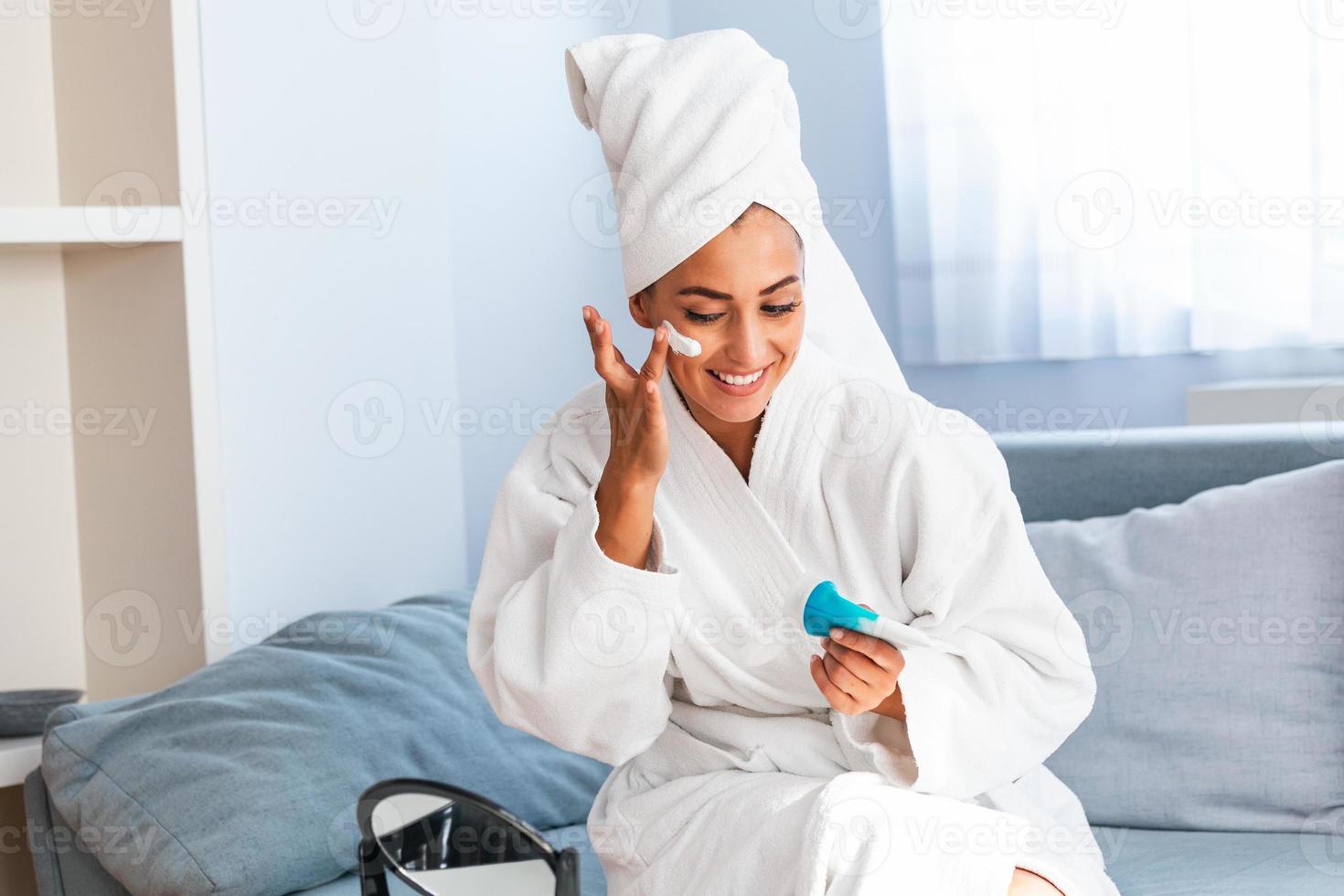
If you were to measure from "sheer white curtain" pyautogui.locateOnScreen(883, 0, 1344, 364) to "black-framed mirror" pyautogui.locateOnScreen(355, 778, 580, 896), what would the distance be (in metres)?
2.34

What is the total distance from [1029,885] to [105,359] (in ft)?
4.69

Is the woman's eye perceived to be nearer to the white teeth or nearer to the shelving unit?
the white teeth

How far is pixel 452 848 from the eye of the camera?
Answer: 89cm

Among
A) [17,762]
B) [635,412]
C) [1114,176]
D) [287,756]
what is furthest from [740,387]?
[1114,176]

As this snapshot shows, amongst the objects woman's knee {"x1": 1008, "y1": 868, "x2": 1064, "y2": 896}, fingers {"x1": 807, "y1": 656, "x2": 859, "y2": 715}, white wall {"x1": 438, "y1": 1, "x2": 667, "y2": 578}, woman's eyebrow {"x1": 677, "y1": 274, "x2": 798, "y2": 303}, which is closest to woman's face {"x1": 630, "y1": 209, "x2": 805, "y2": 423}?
woman's eyebrow {"x1": 677, "y1": 274, "x2": 798, "y2": 303}

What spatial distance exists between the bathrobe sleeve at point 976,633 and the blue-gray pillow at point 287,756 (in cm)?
66

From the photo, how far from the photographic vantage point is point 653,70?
3.82 ft

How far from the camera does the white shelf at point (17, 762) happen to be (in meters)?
1.74

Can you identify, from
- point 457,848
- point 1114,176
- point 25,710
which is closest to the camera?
point 457,848

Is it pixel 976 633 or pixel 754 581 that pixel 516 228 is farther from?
pixel 976 633

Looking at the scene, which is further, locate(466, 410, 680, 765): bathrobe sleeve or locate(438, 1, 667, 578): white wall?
locate(438, 1, 667, 578): white wall

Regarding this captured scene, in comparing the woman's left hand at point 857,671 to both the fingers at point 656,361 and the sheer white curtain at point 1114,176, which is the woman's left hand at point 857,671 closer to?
the fingers at point 656,361

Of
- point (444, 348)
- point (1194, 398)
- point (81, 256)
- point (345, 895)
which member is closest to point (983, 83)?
point (1194, 398)

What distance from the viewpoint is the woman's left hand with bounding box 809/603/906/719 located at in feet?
3.57
